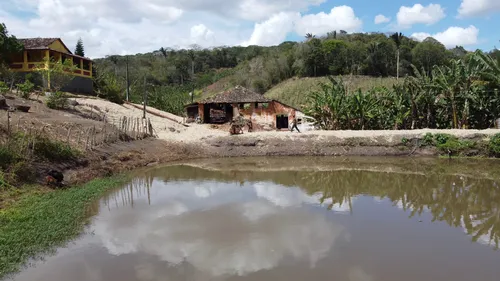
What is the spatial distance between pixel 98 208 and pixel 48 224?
206 centimetres

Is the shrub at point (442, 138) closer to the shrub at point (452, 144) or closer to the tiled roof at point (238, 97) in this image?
the shrub at point (452, 144)

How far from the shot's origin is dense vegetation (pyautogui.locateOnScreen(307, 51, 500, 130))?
72.1ft

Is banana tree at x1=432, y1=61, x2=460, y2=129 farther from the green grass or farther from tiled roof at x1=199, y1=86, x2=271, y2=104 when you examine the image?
the green grass

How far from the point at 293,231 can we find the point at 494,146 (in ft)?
48.2

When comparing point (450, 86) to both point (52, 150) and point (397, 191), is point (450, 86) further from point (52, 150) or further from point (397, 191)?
point (52, 150)

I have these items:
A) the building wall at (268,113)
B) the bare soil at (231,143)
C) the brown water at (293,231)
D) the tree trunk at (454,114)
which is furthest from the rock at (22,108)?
the tree trunk at (454,114)

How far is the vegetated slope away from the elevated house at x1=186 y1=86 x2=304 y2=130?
623 inches

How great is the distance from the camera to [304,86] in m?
50.6

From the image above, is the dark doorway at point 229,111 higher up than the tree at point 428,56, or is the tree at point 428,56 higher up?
the tree at point 428,56

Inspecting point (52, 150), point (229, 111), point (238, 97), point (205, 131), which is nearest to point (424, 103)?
point (238, 97)

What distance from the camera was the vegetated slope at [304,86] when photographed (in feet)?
152

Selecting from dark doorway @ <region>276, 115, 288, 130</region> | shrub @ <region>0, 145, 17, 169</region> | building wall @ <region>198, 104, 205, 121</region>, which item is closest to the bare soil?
shrub @ <region>0, 145, 17, 169</region>

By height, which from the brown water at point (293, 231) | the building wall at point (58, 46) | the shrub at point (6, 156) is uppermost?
the building wall at point (58, 46)

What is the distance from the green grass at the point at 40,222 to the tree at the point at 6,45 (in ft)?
60.8
